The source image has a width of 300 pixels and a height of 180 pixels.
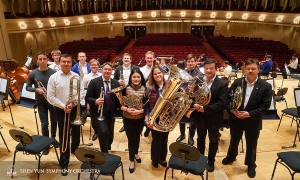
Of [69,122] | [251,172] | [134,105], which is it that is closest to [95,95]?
[69,122]

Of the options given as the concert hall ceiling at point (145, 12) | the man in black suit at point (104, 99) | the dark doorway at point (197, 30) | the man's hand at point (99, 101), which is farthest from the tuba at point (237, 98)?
the dark doorway at point (197, 30)

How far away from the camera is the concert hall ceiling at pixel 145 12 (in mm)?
14758

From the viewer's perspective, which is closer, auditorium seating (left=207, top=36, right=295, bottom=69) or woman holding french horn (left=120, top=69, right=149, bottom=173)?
woman holding french horn (left=120, top=69, right=149, bottom=173)

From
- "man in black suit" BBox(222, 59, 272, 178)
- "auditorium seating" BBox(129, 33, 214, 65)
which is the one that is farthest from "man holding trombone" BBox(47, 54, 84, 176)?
"auditorium seating" BBox(129, 33, 214, 65)

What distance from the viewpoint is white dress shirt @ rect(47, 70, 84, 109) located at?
3.25m

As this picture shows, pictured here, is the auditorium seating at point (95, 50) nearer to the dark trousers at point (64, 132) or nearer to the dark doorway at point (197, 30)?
the dark trousers at point (64, 132)

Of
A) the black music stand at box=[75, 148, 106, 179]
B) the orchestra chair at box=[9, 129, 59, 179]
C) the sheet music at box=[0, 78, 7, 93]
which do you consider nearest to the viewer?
the black music stand at box=[75, 148, 106, 179]

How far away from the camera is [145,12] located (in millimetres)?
20938

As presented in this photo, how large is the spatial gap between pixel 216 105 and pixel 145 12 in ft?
63.5

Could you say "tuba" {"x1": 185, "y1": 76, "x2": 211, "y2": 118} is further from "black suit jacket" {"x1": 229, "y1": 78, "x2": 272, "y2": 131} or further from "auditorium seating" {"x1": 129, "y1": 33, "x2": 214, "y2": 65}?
"auditorium seating" {"x1": 129, "y1": 33, "x2": 214, "y2": 65}

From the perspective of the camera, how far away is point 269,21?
654 inches

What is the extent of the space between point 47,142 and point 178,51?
35.4ft

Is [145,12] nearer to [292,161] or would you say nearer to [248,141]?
[248,141]

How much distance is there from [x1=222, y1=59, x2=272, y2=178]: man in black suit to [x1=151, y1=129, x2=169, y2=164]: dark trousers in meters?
1.04
